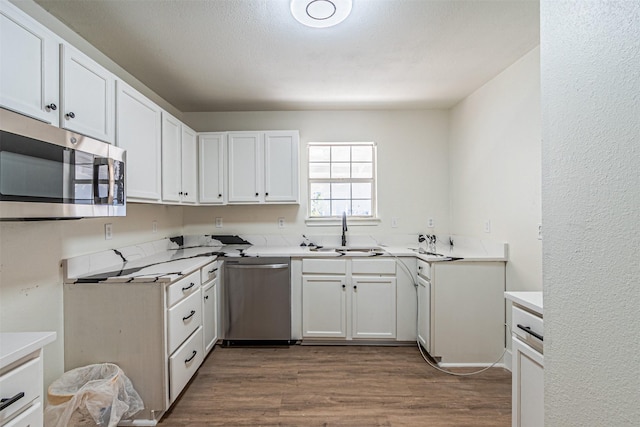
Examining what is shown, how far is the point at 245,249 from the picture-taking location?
312cm

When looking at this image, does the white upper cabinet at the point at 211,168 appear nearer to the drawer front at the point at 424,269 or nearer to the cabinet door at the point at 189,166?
the cabinet door at the point at 189,166

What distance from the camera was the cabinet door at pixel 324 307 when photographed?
2.84 meters

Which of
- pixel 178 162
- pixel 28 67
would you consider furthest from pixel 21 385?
pixel 178 162

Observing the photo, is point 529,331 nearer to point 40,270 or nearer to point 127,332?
point 127,332

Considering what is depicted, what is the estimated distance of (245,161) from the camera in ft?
10.4

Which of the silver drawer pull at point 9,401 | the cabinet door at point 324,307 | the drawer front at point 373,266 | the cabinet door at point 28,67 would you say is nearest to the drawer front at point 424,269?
the drawer front at point 373,266

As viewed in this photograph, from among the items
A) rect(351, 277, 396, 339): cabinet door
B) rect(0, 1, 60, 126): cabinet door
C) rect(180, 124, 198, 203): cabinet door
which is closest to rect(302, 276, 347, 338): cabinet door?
rect(351, 277, 396, 339): cabinet door

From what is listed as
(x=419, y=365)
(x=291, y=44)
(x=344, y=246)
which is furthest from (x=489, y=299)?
(x=291, y=44)

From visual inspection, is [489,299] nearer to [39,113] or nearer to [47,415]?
[47,415]

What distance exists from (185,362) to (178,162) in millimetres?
1715

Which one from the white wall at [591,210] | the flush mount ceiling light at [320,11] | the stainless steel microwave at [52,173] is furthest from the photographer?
the flush mount ceiling light at [320,11]

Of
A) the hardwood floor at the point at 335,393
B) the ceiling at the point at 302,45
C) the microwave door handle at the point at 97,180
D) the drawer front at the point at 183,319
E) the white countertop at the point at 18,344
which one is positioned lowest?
the hardwood floor at the point at 335,393

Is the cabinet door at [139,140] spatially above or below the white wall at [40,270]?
above

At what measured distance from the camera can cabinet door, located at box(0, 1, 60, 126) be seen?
3.81ft
